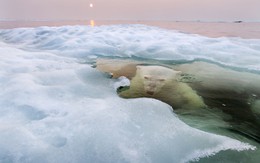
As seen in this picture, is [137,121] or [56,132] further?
[137,121]

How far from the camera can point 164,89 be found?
540 cm

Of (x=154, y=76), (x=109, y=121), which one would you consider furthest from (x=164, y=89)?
(x=109, y=121)

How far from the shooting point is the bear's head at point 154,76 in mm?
5432

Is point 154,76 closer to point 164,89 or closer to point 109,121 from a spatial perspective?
point 164,89

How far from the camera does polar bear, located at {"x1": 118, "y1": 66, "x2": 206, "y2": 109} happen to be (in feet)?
15.4

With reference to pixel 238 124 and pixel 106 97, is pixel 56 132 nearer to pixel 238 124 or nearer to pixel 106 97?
pixel 106 97

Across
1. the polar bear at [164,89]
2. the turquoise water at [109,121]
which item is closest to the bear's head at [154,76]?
the polar bear at [164,89]

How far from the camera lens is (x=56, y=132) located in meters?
3.17

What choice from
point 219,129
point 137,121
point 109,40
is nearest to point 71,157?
point 137,121

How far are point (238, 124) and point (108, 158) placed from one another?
7.59 feet

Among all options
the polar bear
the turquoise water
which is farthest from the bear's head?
the turquoise water

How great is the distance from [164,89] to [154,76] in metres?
1.06

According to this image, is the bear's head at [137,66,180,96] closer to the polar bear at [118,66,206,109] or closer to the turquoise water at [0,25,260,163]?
the polar bear at [118,66,206,109]

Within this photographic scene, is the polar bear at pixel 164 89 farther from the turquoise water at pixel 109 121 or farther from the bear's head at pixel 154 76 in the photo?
the turquoise water at pixel 109 121
